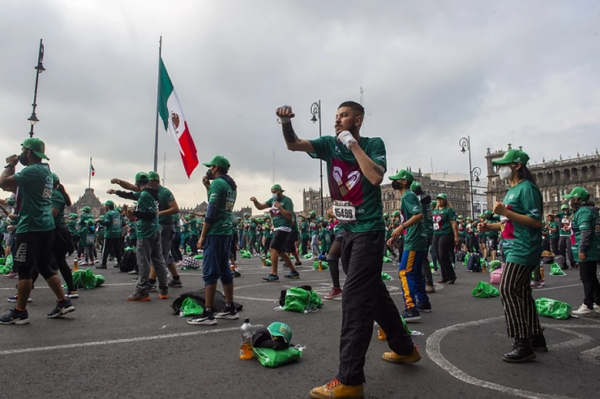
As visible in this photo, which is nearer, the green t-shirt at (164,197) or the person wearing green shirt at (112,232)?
the green t-shirt at (164,197)

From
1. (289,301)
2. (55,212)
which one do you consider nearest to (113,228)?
(55,212)

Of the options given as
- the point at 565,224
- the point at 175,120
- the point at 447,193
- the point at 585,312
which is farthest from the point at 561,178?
the point at 585,312

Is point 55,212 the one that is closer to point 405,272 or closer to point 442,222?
point 405,272

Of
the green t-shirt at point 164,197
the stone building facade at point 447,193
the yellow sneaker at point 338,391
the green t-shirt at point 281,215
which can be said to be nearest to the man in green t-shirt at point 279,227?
the green t-shirt at point 281,215

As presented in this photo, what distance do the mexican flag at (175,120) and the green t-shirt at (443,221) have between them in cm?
850

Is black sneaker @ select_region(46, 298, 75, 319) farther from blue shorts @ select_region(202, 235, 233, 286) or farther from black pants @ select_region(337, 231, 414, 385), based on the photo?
black pants @ select_region(337, 231, 414, 385)

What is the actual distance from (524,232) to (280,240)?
6.93 metres

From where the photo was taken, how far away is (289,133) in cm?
336

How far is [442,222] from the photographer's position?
33.4 ft

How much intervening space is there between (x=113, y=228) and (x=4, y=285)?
473cm

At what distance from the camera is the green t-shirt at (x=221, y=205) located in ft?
19.4

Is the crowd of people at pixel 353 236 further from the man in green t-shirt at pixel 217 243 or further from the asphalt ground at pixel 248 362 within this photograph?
the asphalt ground at pixel 248 362

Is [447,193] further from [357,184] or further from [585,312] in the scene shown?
[357,184]

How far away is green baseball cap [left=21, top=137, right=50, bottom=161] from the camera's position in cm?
573
